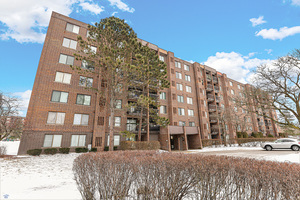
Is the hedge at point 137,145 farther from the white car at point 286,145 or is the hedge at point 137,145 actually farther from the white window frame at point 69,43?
the white window frame at point 69,43

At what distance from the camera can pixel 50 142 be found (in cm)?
1781

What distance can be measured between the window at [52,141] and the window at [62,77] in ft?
25.0

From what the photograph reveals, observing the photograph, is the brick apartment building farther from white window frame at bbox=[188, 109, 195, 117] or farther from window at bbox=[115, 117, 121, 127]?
white window frame at bbox=[188, 109, 195, 117]

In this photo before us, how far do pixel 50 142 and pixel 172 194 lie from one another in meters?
19.8

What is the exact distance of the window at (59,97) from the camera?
62.3ft

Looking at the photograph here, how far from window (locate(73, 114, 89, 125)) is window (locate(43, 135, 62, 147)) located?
2.67 metres

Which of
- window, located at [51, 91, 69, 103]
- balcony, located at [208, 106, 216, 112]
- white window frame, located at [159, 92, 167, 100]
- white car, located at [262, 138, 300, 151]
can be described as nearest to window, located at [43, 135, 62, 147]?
window, located at [51, 91, 69, 103]

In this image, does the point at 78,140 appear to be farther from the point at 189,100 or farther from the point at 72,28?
the point at 189,100

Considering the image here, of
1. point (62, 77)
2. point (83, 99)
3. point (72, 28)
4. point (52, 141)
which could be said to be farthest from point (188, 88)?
point (52, 141)

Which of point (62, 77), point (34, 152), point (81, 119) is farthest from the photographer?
point (81, 119)

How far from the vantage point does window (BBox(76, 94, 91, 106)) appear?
20.5m

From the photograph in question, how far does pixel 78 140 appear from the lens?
763 inches

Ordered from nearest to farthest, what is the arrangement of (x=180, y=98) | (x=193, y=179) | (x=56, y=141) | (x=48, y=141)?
(x=193, y=179), (x=48, y=141), (x=56, y=141), (x=180, y=98)

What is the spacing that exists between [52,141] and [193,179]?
20158mm
